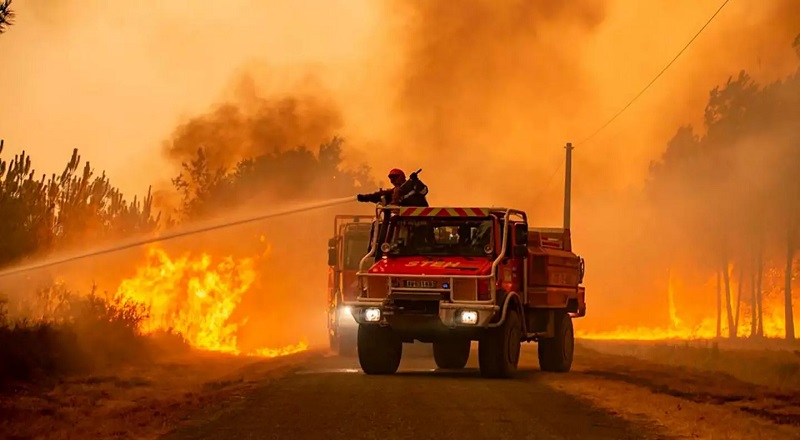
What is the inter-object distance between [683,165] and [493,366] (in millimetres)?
55539

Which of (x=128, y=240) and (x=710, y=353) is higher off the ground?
Answer: (x=128, y=240)

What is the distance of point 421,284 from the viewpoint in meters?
19.1

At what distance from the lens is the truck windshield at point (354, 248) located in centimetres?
2889

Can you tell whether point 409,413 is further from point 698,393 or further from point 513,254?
point 698,393

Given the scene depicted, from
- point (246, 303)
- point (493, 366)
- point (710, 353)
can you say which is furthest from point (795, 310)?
point (493, 366)

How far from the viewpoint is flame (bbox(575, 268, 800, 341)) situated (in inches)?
3051

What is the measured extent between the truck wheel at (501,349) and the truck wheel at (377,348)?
1663 millimetres

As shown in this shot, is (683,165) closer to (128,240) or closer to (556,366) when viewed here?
(128,240)

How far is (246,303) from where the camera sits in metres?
68.1

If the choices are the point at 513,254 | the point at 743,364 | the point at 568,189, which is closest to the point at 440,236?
the point at 513,254

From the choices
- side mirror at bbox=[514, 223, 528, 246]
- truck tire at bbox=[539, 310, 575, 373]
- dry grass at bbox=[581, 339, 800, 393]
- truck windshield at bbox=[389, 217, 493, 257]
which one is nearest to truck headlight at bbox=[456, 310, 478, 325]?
truck windshield at bbox=[389, 217, 493, 257]

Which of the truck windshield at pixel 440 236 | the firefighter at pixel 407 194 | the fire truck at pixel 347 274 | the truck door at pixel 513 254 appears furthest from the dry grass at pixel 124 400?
the truck door at pixel 513 254

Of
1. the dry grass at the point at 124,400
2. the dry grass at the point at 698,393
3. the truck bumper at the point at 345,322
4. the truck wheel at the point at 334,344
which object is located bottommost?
the dry grass at the point at 124,400

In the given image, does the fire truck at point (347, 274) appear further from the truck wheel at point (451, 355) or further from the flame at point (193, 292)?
the flame at point (193, 292)
